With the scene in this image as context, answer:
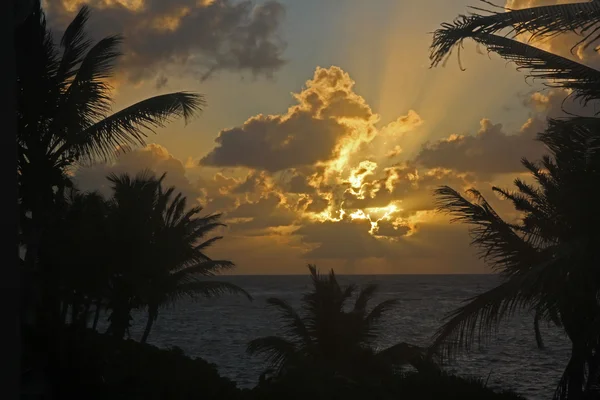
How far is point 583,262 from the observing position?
23.9 feet

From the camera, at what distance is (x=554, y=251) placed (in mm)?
7500

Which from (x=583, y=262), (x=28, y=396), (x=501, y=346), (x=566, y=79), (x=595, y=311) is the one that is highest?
(x=566, y=79)

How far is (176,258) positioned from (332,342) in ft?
19.8

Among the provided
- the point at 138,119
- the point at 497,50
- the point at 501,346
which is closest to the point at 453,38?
the point at 497,50

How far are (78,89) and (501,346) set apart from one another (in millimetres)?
56878

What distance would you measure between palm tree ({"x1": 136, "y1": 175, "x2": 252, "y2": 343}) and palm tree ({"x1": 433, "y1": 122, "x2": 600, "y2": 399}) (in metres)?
9.81

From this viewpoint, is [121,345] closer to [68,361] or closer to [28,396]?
[68,361]

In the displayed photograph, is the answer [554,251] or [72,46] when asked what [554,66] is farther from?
[72,46]

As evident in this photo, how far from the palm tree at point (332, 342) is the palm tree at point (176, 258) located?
392 cm

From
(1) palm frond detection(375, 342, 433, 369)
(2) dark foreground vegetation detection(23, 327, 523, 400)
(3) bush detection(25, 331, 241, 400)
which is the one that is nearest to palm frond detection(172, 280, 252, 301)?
(1) palm frond detection(375, 342, 433, 369)

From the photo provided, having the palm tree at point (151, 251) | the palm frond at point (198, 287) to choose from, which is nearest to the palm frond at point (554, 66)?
the palm tree at point (151, 251)

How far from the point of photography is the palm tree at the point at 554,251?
716cm

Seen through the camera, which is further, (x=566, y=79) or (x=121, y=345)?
(x=121, y=345)

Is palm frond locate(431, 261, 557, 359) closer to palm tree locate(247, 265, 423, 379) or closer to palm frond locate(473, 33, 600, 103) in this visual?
palm frond locate(473, 33, 600, 103)
